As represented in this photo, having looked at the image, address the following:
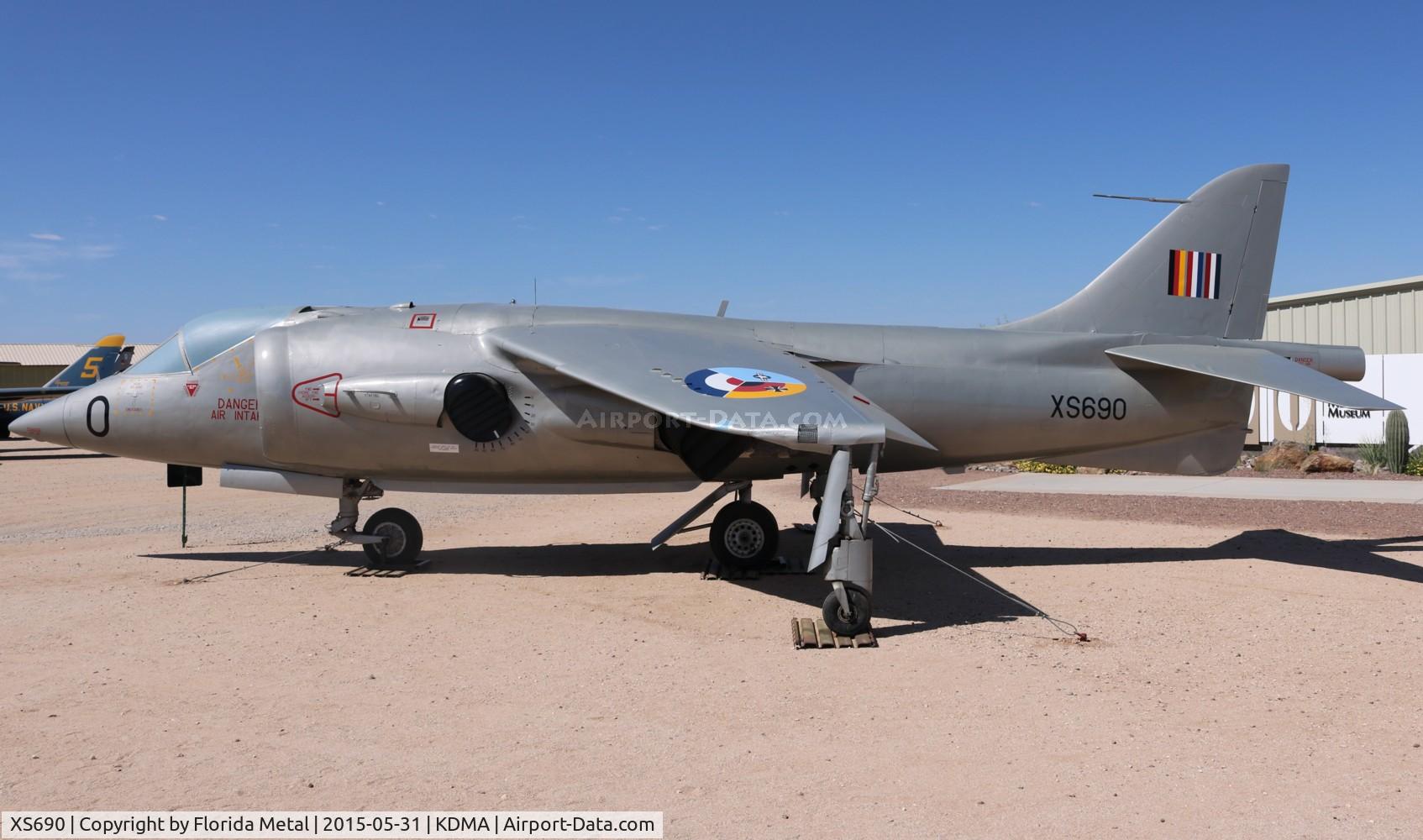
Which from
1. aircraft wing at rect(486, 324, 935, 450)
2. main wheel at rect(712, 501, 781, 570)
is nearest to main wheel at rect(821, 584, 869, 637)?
aircraft wing at rect(486, 324, 935, 450)

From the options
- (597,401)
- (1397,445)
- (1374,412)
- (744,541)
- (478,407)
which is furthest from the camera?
(1374,412)

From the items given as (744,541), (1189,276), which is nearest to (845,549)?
(744,541)

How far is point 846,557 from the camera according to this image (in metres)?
7.49

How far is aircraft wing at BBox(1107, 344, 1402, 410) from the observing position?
907 cm

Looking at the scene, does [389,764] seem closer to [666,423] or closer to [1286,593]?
[666,423]

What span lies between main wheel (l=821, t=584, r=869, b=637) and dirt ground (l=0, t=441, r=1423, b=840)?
0.31 metres

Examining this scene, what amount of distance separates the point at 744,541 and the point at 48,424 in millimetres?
8260

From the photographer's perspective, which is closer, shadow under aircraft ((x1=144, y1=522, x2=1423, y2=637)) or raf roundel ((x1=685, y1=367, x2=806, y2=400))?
raf roundel ((x1=685, y1=367, x2=806, y2=400))

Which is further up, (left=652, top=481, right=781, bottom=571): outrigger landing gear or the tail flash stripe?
the tail flash stripe

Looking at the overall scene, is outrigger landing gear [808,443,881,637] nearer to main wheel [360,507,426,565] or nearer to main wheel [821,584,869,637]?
main wheel [821,584,869,637]

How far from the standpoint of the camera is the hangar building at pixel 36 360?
59219 mm

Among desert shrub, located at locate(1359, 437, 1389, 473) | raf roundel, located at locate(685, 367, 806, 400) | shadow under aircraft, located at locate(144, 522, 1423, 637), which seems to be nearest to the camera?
raf roundel, located at locate(685, 367, 806, 400)

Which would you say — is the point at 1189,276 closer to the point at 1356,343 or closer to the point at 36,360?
the point at 1356,343

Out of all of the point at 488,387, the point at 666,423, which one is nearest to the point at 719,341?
the point at 666,423
